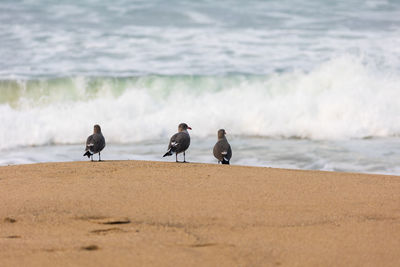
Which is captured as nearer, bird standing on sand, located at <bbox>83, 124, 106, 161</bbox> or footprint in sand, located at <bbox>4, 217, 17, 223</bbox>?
footprint in sand, located at <bbox>4, 217, 17, 223</bbox>

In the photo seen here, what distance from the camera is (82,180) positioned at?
7.12 meters

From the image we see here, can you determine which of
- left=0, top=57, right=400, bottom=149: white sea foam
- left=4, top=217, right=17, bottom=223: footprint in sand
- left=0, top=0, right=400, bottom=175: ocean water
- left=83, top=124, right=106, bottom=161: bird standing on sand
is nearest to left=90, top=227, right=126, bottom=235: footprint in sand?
left=4, top=217, right=17, bottom=223: footprint in sand

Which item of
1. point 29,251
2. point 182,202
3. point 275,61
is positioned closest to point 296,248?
point 182,202

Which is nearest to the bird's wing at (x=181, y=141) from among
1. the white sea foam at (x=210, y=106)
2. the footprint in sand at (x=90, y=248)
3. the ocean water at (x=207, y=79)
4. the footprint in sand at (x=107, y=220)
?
the ocean water at (x=207, y=79)

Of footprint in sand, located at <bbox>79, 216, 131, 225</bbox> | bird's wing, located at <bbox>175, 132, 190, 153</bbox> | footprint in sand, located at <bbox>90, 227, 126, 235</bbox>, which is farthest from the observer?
bird's wing, located at <bbox>175, 132, 190, 153</bbox>

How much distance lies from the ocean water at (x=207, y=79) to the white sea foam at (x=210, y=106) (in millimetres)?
34

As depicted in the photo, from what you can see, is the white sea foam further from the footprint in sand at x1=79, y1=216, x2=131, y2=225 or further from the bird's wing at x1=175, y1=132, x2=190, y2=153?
the footprint in sand at x1=79, y1=216, x2=131, y2=225

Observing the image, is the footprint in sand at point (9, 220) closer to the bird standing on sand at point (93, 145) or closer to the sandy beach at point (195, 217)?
the sandy beach at point (195, 217)

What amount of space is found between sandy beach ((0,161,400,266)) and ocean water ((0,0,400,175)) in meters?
2.91

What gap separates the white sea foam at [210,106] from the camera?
12.5m

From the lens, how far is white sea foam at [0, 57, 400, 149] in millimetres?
12492

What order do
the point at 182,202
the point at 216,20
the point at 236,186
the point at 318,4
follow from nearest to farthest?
the point at 182,202 < the point at 236,186 < the point at 216,20 < the point at 318,4

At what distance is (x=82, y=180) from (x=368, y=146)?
5.58m

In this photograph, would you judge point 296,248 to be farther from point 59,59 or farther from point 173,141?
point 59,59
